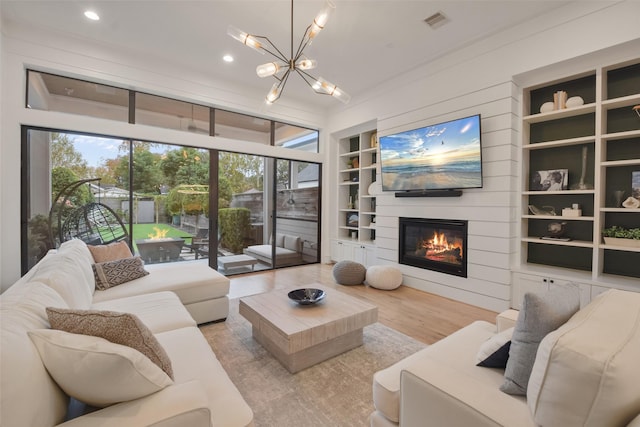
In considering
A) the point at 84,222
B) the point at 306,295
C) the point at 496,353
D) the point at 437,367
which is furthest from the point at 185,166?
the point at 496,353

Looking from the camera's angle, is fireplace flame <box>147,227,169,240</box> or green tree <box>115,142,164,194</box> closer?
green tree <box>115,142,164,194</box>

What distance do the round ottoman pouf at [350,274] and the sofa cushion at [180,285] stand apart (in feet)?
6.36

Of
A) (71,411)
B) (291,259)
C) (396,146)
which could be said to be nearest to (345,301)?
(71,411)

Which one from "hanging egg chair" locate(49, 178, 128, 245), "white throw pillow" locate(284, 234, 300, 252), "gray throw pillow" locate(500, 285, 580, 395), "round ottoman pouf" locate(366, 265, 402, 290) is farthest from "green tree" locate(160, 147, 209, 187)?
"gray throw pillow" locate(500, 285, 580, 395)

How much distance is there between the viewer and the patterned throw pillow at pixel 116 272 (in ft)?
8.94

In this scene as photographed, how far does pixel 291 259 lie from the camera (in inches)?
230

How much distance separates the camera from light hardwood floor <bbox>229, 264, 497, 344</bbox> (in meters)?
3.04

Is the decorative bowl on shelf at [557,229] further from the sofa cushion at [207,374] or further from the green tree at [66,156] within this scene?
the green tree at [66,156]

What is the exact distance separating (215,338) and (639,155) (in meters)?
4.70

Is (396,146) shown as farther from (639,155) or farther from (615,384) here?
(615,384)

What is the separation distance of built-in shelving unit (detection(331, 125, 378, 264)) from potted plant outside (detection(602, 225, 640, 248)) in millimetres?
3102

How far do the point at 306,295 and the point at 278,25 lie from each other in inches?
125

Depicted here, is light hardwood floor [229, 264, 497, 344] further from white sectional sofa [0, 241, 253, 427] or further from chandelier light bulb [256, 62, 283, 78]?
chandelier light bulb [256, 62, 283, 78]

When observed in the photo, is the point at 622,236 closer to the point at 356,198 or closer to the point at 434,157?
the point at 434,157
